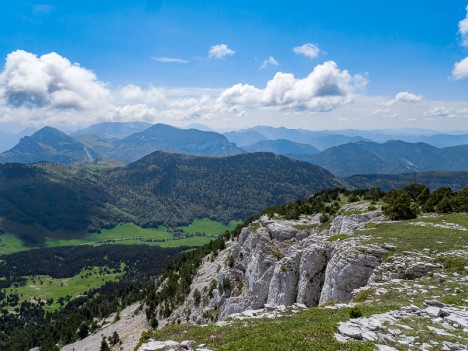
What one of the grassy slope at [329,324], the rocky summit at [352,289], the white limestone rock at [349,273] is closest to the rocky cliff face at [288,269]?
the white limestone rock at [349,273]

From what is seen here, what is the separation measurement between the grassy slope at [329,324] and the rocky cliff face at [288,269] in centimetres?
607

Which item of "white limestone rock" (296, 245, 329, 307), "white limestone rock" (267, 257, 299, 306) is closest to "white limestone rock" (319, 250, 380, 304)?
"white limestone rock" (296, 245, 329, 307)

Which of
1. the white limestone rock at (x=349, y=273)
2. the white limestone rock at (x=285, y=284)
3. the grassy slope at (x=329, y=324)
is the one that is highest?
the grassy slope at (x=329, y=324)

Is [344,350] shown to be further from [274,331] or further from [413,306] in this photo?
[413,306]

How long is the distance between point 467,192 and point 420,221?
21494mm

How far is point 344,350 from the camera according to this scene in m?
20.0

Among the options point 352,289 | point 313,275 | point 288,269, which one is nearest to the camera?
point 352,289

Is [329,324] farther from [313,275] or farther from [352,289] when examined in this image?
[313,275]

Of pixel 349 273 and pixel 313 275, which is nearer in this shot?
pixel 349 273

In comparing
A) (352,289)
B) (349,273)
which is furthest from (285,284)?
(349,273)

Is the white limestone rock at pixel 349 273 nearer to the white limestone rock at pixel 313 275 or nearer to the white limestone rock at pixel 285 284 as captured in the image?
the white limestone rock at pixel 313 275

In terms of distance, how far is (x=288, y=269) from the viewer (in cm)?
5656

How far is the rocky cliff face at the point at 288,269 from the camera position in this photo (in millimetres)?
42812

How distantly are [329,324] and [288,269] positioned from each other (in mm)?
32517
